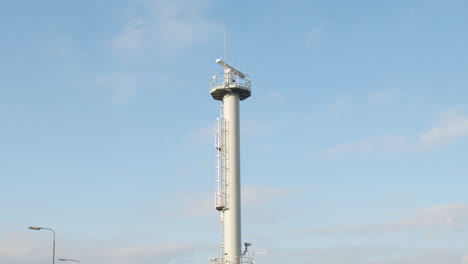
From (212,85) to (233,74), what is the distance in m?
2.91

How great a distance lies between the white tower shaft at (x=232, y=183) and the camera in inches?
2869

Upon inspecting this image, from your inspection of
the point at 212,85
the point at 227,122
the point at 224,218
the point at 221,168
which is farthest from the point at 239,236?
the point at 212,85

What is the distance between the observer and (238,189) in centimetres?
7512

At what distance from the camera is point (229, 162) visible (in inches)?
2980

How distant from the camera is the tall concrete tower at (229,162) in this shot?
7306 centimetres

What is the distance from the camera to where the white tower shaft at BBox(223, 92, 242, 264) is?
239ft

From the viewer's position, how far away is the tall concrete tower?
240 ft

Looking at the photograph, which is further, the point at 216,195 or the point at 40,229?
the point at 216,195

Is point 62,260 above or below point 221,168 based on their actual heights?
below

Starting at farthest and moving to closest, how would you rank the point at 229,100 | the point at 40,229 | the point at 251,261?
1. the point at 229,100
2. the point at 251,261
3. the point at 40,229

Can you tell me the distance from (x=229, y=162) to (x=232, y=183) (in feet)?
8.17

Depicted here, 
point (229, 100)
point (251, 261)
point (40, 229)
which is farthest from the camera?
point (229, 100)

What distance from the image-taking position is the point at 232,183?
246ft

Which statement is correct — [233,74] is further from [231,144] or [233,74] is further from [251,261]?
[251,261]
